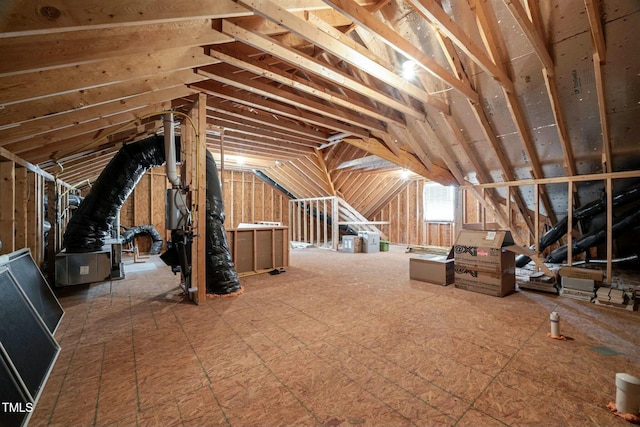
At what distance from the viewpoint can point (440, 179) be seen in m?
5.22

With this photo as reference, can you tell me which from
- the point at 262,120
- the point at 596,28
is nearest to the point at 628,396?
the point at 596,28

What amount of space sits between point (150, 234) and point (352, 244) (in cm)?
565

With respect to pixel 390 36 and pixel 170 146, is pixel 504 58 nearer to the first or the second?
pixel 390 36

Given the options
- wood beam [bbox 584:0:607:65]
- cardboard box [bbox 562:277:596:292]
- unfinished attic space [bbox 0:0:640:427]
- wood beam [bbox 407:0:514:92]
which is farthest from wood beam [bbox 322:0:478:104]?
cardboard box [bbox 562:277:596:292]

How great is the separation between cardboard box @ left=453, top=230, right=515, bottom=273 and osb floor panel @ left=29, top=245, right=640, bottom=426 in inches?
19.1

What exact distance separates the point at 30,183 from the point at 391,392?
4846 mm

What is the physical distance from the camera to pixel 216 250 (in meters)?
3.49

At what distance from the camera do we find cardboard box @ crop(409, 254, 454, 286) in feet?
13.1

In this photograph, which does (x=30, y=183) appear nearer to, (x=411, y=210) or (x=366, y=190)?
(x=366, y=190)

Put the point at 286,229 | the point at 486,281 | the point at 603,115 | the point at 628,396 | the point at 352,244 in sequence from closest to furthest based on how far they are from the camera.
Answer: the point at 628,396
the point at 603,115
the point at 486,281
the point at 286,229
the point at 352,244

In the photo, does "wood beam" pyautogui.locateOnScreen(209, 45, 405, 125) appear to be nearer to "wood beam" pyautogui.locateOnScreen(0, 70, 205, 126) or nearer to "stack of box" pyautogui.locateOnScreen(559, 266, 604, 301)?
"wood beam" pyautogui.locateOnScreen(0, 70, 205, 126)

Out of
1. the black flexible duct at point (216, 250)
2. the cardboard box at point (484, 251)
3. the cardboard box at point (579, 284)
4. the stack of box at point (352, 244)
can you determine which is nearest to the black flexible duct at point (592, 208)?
the cardboard box at point (579, 284)

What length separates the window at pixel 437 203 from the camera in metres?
8.48

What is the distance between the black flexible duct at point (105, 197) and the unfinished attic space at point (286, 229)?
0.09ft
